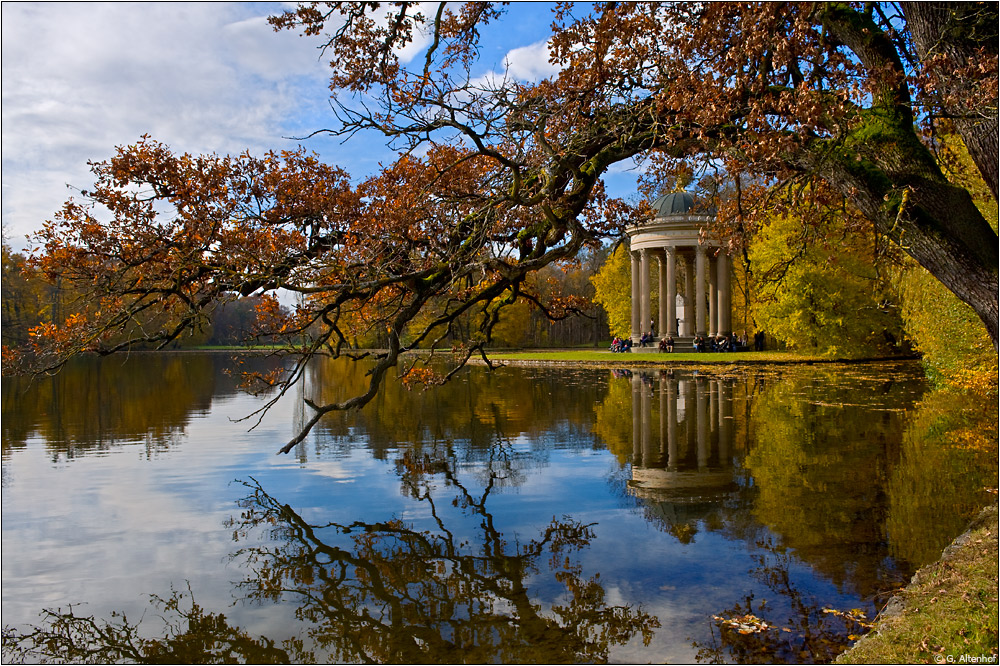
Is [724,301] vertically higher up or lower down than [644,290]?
lower down

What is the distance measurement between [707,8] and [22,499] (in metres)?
9.94

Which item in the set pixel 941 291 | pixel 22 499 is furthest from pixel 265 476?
pixel 941 291

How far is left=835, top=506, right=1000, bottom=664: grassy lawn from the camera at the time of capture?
4.52 m

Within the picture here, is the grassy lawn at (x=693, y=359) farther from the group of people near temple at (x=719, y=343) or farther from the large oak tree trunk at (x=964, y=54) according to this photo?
the large oak tree trunk at (x=964, y=54)

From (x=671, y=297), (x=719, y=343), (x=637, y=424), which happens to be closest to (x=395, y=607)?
(x=637, y=424)

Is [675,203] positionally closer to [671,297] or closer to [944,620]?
[671,297]

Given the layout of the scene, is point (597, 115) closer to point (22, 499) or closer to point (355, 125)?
point (355, 125)

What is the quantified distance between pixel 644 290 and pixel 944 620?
158 feet

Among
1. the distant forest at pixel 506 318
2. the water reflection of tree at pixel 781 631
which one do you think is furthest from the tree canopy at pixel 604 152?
the distant forest at pixel 506 318

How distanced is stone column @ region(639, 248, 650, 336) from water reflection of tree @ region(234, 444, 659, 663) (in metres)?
43.7

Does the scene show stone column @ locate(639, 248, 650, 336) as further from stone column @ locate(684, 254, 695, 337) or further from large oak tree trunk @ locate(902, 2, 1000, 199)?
large oak tree trunk @ locate(902, 2, 1000, 199)

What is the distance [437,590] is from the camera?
665 centimetres

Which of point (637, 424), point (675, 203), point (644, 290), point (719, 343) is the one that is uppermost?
point (675, 203)

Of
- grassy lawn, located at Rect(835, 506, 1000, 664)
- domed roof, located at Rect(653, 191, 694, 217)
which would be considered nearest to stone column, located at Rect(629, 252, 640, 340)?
domed roof, located at Rect(653, 191, 694, 217)
